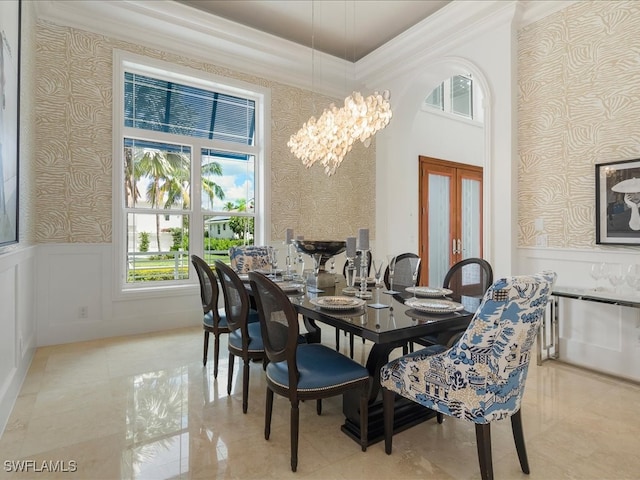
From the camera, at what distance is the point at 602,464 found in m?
1.81

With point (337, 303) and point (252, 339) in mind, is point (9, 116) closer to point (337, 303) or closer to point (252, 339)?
point (252, 339)

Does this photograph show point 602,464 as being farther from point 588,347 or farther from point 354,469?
point 588,347

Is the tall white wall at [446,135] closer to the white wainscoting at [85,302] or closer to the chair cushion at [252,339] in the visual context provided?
the chair cushion at [252,339]

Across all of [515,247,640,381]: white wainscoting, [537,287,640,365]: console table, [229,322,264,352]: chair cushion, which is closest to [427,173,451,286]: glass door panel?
[515,247,640,381]: white wainscoting

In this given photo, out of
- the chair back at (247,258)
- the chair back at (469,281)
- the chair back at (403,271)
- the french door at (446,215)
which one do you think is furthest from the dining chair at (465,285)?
the french door at (446,215)

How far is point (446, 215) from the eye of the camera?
6.49 m

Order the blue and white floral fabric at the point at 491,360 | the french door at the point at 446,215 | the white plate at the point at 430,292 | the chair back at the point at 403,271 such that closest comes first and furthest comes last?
the blue and white floral fabric at the point at 491,360 → the white plate at the point at 430,292 → the chair back at the point at 403,271 → the french door at the point at 446,215

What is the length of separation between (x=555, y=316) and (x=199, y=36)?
4689mm

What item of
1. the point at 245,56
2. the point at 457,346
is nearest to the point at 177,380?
the point at 457,346

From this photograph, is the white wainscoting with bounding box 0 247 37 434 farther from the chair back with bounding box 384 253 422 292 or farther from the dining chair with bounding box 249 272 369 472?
the chair back with bounding box 384 253 422 292

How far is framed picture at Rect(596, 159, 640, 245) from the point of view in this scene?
291 centimetres

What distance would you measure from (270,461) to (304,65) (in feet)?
15.3

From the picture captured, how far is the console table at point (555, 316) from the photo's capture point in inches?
112

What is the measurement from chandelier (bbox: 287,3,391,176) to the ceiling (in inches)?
65.2
